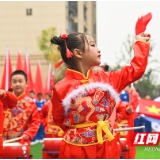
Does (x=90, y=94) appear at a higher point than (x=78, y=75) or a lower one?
lower

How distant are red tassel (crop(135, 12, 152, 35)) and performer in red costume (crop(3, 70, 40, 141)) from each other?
218 cm

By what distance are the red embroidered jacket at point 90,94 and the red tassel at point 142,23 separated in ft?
0.38

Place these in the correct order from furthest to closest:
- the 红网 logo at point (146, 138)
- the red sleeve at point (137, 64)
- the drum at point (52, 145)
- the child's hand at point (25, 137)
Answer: the drum at point (52, 145) < the child's hand at point (25, 137) < the 红网 logo at point (146, 138) < the red sleeve at point (137, 64)

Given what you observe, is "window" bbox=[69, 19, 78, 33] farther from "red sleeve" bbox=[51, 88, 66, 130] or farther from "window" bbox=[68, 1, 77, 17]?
"red sleeve" bbox=[51, 88, 66, 130]

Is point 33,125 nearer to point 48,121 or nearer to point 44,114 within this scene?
point 48,121

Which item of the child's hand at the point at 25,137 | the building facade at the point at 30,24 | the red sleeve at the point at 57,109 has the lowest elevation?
the child's hand at the point at 25,137

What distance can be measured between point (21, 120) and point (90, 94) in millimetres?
1956

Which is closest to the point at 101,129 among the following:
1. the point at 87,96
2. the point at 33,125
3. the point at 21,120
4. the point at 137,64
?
the point at 87,96

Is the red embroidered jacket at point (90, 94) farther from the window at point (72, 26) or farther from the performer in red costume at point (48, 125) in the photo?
the window at point (72, 26)

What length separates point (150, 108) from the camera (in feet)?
19.3

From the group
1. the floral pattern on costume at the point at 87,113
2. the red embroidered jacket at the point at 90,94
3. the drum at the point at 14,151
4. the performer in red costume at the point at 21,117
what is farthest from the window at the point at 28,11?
the floral pattern on costume at the point at 87,113

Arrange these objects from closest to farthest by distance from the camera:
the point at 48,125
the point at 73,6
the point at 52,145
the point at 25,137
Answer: the point at 25,137 < the point at 52,145 < the point at 48,125 < the point at 73,6

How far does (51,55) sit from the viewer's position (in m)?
18.9

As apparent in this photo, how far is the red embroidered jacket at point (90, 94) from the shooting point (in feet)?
6.61
